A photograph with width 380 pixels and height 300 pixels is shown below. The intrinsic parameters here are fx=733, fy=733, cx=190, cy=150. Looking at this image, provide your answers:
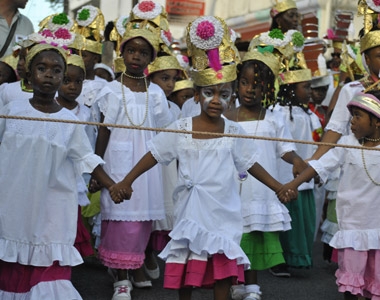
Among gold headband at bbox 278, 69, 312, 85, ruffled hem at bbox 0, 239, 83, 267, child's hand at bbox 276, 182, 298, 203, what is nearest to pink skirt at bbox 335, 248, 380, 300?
child's hand at bbox 276, 182, 298, 203

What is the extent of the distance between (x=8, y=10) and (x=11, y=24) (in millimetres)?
157

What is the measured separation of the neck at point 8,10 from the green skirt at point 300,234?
3405 millimetres

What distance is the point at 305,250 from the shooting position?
275 inches

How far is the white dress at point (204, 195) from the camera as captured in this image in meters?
4.79

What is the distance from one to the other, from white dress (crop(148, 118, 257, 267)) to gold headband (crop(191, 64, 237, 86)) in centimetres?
35

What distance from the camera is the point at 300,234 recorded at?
23.1 feet

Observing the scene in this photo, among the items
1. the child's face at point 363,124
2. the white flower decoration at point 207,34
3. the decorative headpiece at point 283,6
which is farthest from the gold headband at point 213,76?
the decorative headpiece at point 283,6

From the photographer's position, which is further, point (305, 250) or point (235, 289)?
point (305, 250)

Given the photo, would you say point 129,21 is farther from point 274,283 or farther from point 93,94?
point 274,283

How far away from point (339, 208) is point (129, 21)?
9.43 feet

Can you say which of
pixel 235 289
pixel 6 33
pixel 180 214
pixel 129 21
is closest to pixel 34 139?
pixel 180 214

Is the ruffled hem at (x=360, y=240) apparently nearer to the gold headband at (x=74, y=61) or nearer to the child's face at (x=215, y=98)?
the child's face at (x=215, y=98)

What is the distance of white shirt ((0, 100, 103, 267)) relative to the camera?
15.3ft

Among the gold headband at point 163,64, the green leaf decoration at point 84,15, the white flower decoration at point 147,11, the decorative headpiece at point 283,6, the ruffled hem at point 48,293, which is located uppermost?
the decorative headpiece at point 283,6
